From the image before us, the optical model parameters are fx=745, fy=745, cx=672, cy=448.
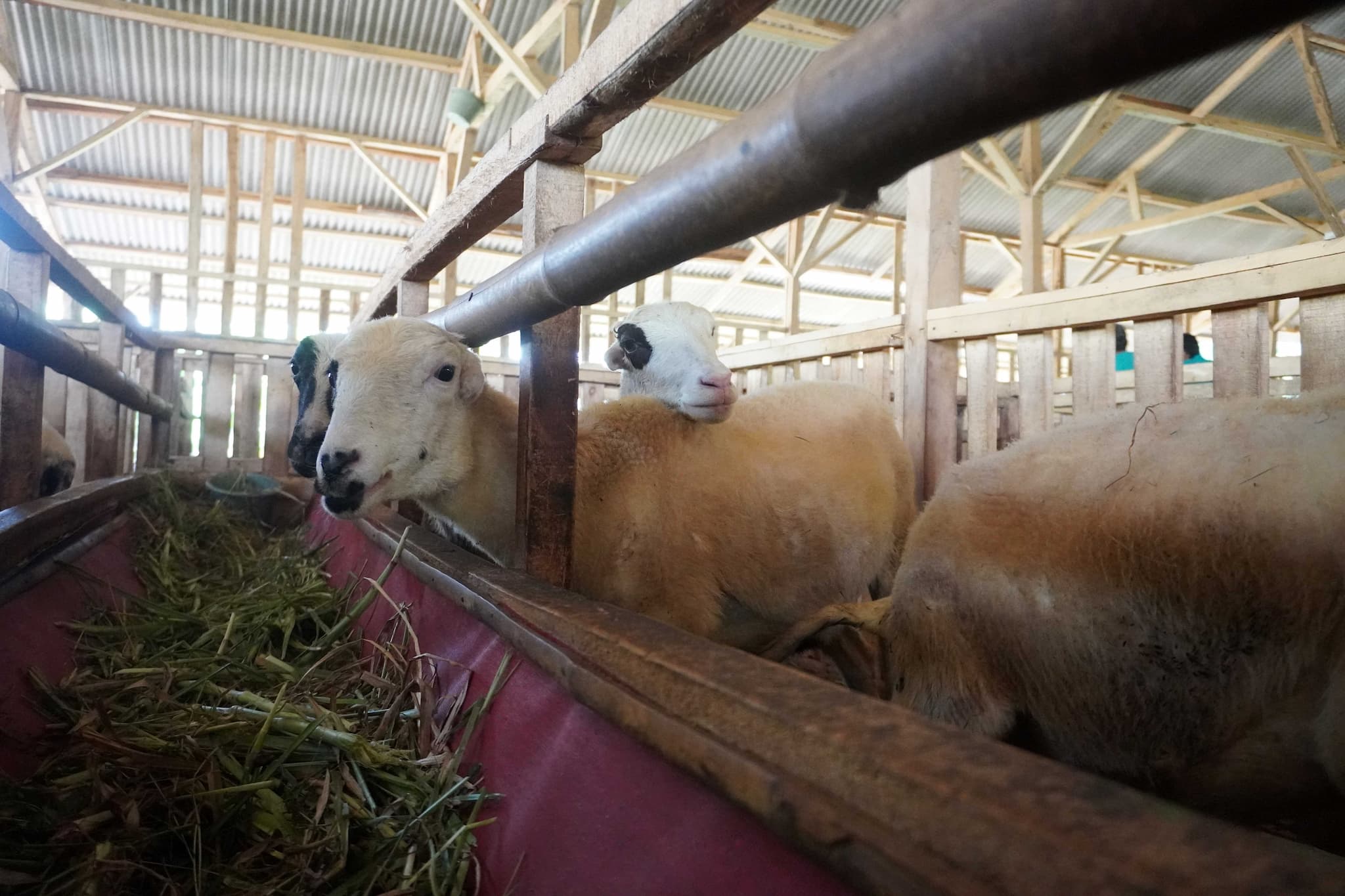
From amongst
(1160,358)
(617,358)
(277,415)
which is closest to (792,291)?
(277,415)

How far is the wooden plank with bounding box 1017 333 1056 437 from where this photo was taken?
3.28m

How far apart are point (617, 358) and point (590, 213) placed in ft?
8.56

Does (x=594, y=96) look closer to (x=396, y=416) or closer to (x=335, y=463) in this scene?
(x=396, y=416)

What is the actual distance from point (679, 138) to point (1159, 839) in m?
13.6

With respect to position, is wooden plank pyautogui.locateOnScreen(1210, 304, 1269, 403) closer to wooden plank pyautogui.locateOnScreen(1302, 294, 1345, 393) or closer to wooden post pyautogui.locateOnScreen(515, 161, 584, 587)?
wooden plank pyautogui.locateOnScreen(1302, 294, 1345, 393)

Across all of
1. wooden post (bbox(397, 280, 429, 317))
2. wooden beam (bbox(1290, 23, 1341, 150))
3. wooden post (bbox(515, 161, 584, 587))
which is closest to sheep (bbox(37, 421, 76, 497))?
wooden post (bbox(397, 280, 429, 317))

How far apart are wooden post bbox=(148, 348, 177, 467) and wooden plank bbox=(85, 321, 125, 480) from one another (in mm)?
701

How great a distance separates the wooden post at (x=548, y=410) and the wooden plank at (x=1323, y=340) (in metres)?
2.26

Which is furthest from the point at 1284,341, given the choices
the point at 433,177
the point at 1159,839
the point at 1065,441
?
the point at 1159,839

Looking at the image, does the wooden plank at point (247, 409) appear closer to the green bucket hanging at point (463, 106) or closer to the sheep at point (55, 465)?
the sheep at point (55, 465)

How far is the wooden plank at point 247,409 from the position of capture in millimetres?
7348

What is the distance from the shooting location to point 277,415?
24.2 feet

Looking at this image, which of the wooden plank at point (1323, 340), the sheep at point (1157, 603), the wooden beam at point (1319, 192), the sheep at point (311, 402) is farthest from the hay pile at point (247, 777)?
the wooden beam at point (1319, 192)

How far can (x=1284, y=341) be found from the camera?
70.9ft
